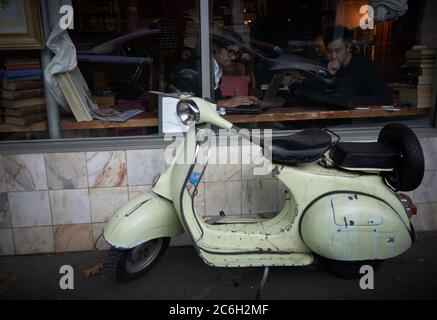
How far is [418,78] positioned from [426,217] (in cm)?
135

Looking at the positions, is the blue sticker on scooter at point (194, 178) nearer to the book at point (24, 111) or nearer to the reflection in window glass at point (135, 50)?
the reflection in window glass at point (135, 50)

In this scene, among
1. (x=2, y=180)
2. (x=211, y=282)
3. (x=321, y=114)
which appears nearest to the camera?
(x=211, y=282)

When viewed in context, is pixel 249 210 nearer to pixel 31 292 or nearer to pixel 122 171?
pixel 122 171

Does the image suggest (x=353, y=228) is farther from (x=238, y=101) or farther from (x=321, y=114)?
(x=238, y=101)

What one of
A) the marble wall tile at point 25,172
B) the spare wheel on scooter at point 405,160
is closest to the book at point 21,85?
the marble wall tile at point 25,172

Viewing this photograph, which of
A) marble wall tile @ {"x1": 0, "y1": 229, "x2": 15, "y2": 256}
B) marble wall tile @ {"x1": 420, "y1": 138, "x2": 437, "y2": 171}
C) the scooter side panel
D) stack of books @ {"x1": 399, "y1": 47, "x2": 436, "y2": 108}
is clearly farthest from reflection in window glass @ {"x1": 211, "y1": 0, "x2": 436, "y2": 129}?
marble wall tile @ {"x1": 0, "y1": 229, "x2": 15, "y2": 256}

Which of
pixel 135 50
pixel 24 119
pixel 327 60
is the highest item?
pixel 135 50

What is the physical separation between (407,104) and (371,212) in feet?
6.30

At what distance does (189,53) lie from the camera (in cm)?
406

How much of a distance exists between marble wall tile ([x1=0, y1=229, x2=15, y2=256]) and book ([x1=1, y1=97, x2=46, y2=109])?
1.07m

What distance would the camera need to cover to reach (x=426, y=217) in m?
4.10

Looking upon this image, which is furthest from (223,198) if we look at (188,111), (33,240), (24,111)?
(24,111)

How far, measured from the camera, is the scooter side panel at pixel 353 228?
2910mm

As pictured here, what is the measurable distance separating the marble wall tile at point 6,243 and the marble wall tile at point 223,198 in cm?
168
